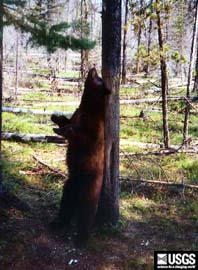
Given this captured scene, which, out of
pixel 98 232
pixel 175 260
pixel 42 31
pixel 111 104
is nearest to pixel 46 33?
pixel 42 31

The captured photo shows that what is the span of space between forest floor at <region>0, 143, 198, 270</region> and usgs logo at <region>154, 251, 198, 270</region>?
11 centimetres

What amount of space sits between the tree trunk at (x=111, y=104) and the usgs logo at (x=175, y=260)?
827 millimetres

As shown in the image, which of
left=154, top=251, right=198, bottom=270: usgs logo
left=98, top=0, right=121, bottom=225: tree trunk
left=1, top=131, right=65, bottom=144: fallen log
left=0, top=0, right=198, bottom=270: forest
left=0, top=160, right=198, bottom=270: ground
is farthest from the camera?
left=1, top=131, right=65, bottom=144: fallen log

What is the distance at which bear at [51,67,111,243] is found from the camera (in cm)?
479

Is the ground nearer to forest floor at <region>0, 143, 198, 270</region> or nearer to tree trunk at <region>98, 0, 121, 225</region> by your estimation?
forest floor at <region>0, 143, 198, 270</region>

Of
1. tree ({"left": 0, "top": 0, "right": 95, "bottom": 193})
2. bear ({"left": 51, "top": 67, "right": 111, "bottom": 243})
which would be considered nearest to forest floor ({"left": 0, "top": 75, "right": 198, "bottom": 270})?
bear ({"left": 51, "top": 67, "right": 111, "bottom": 243})

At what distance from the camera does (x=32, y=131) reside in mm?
10008

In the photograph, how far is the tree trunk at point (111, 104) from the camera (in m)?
4.83

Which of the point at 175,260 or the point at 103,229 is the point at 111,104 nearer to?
the point at 103,229

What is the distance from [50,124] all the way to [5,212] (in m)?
6.22

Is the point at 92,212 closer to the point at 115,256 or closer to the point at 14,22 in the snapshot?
the point at 115,256

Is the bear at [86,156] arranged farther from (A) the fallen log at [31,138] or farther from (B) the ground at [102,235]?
(A) the fallen log at [31,138]

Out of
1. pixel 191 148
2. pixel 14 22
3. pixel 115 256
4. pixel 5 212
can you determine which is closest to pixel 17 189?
pixel 5 212

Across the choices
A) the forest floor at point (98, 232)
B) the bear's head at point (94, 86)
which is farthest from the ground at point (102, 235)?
the bear's head at point (94, 86)
